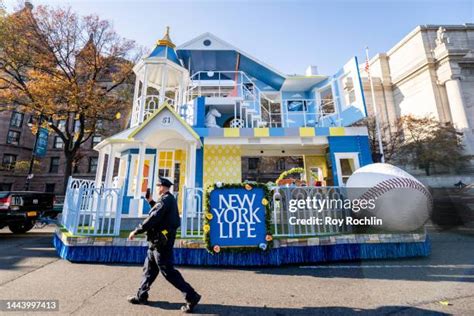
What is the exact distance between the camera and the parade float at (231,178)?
5336mm

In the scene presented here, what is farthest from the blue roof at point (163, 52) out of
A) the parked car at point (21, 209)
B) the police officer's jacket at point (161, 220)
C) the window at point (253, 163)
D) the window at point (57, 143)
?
the window at point (57, 143)

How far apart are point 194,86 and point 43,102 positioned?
1230cm

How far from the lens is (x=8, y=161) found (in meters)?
29.9

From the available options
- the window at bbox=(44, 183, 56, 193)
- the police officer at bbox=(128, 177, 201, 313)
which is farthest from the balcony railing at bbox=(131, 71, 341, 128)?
the window at bbox=(44, 183, 56, 193)

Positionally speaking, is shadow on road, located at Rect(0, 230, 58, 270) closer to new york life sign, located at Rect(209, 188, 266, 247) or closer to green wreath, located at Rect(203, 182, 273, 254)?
green wreath, located at Rect(203, 182, 273, 254)

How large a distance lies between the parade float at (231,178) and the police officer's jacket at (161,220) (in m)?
1.54

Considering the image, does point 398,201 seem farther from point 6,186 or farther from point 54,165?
point 6,186

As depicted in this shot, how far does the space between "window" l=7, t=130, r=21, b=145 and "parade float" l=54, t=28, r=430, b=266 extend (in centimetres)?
3409

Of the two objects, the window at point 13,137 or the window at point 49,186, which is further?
the window at point 13,137

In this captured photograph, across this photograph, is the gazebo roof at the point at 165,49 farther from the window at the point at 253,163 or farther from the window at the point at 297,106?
the window at the point at 253,163

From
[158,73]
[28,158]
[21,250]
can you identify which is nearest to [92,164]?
[28,158]

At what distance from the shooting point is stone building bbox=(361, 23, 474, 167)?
85.9ft

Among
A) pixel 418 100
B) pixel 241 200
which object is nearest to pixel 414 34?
pixel 418 100

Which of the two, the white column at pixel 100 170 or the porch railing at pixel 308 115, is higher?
the porch railing at pixel 308 115
